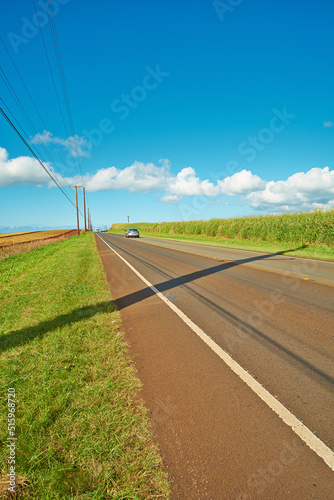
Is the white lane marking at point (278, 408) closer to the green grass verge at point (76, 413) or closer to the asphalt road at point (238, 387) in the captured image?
the asphalt road at point (238, 387)

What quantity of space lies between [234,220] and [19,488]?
1204 inches

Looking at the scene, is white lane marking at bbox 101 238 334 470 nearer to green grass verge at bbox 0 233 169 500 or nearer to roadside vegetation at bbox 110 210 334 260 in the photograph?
green grass verge at bbox 0 233 169 500

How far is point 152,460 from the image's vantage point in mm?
1827

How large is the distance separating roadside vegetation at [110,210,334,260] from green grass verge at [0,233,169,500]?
12945 mm

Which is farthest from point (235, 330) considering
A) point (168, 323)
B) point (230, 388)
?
point (230, 388)

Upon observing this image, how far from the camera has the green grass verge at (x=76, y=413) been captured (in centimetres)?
168

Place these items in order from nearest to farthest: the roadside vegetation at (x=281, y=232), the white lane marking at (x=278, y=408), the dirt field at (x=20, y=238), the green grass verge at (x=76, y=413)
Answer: the green grass verge at (x=76, y=413), the white lane marking at (x=278, y=408), the roadside vegetation at (x=281, y=232), the dirt field at (x=20, y=238)

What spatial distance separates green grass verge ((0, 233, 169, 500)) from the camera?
168 centimetres

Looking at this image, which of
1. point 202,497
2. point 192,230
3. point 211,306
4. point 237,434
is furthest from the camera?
point 192,230

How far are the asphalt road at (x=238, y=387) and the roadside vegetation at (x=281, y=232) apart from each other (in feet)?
33.7

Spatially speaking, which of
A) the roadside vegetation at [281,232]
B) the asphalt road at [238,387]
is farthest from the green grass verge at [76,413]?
the roadside vegetation at [281,232]

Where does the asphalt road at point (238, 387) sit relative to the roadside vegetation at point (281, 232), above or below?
below

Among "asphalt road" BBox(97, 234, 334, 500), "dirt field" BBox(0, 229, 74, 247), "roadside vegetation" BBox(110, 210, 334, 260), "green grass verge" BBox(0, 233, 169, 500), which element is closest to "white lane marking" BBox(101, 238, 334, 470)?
"asphalt road" BBox(97, 234, 334, 500)

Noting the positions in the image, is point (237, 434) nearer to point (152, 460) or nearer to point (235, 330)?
point (152, 460)
